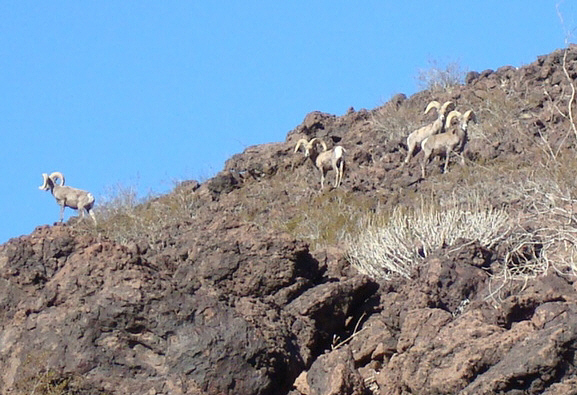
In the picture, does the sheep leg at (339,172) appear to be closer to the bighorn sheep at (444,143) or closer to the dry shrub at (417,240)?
the bighorn sheep at (444,143)

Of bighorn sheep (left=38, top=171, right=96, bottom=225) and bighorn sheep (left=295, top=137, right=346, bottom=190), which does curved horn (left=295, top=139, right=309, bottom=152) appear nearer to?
bighorn sheep (left=295, top=137, right=346, bottom=190)

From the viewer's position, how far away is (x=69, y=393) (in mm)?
6777

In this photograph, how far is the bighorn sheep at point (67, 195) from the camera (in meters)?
23.0

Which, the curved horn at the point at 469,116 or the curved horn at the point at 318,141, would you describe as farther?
the curved horn at the point at 318,141

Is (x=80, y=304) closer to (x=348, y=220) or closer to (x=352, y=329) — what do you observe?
(x=352, y=329)

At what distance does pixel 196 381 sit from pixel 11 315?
1451 millimetres

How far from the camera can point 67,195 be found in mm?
23297

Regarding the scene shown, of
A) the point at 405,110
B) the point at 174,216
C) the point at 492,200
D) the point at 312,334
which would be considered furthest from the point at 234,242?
the point at 405,110

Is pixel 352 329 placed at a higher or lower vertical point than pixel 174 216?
lower

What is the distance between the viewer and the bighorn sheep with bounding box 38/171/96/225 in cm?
2295

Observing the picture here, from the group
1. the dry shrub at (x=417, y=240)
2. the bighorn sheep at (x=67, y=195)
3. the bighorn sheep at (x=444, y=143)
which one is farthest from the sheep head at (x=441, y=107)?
the dry shrub at (x=417, y=240)

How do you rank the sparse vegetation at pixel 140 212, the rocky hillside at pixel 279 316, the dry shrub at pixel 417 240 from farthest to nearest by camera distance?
the sparse vegetation at pixel 140 212 < the dry shrub at pixel 417 240 < the rocky hillside at pixel 279 316

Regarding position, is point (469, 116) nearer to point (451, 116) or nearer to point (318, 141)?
point (451, 116)

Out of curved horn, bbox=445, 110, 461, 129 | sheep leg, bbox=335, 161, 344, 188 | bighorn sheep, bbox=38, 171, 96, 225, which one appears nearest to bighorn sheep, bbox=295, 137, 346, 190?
sheep leg, bbox=335, 161, 344, 188
